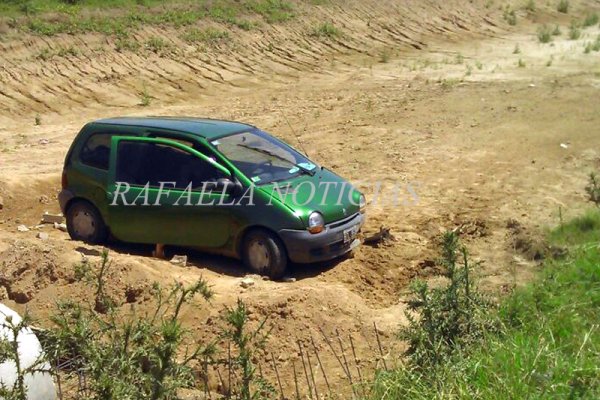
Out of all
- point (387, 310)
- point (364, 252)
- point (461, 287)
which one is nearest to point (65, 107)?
point (364, 252)

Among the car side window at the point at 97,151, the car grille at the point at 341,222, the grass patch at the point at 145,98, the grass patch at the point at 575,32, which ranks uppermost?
the grass patch at the point at 575,32

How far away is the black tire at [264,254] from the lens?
8.70 metres

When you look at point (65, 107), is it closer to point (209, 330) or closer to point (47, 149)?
point (47, 149)

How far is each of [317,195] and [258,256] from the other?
96 cm

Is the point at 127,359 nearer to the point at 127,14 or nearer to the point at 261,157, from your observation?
the point at 261,157

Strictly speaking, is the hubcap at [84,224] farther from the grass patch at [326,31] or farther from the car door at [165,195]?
the grass patch at [326,31]

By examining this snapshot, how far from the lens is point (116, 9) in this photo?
22.8 meters

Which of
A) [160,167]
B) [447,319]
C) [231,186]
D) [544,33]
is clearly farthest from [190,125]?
[544,33]

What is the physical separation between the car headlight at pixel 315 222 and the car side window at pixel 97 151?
271 centimetres

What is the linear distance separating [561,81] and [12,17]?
13.8 meters

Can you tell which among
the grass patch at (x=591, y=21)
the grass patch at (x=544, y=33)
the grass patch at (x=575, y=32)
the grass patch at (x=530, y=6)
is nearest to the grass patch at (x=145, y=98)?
the grass patch at (x=544, y=33)

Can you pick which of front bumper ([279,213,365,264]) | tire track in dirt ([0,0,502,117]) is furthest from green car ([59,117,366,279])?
tire track in dirt ([0,0,502,117])

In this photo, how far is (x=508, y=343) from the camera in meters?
6.01

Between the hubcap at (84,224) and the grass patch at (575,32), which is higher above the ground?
the grass patch at (575,32)
